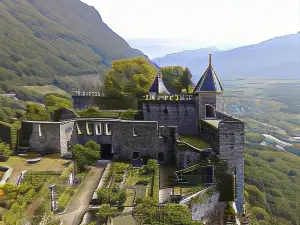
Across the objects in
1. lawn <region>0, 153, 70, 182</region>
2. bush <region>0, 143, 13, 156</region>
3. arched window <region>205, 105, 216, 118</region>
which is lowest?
lawn <region>0, 153, 70, 182</region>

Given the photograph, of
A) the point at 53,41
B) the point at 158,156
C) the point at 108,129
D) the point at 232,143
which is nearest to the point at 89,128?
the point at 108,129

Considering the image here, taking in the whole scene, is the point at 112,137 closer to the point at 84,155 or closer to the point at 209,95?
the point at 84,155

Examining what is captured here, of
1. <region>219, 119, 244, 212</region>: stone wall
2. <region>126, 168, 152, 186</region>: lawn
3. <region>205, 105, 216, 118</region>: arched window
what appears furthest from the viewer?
<region>205, 105, 216, 118</region>: arched window

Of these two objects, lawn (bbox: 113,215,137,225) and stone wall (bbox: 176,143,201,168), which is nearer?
lawn (bbox: 113,215,137,225)

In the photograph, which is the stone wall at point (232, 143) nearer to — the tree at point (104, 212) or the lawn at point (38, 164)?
the tree at point (104, 212)

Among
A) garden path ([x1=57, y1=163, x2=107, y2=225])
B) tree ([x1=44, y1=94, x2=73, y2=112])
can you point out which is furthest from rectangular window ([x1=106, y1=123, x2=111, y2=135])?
tree ([x1=44, y1=94, x2=73, y2=112])

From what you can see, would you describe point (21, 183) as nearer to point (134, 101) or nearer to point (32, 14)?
point (134, 101)

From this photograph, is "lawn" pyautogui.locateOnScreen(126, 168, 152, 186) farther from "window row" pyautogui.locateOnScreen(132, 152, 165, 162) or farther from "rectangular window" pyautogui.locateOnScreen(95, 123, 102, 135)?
"rectangular window" pyautogui.locateOnScreen(95, 123, 102, 135)
